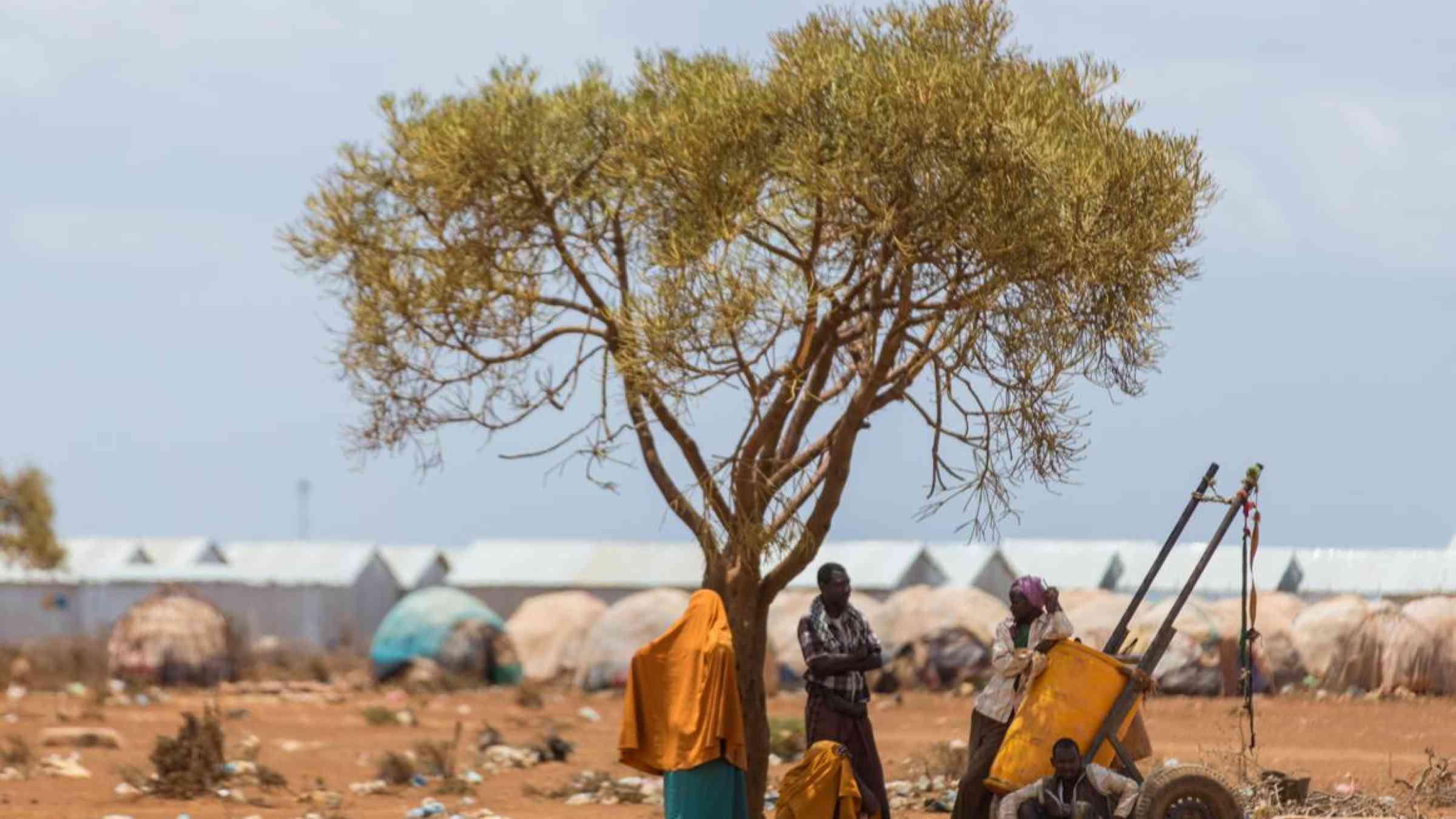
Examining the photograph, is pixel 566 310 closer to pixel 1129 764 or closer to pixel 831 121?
pixel 831 121

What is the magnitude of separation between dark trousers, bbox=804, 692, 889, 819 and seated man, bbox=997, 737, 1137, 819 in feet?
3.57

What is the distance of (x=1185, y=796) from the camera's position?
33.2 ft

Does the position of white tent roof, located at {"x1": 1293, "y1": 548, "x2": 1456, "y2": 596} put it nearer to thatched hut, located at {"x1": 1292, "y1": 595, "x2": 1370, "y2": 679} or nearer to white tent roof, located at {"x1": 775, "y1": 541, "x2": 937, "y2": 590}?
thatched hut, located at {"x1": 1292, "y1": 595, "x2": 1370, "y2": 679}

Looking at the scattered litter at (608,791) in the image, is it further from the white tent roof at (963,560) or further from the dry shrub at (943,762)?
the white tent roof at (963,560)

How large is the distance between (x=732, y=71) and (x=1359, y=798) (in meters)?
5.91

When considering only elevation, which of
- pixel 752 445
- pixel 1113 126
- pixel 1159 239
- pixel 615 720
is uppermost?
pixel 1113 126

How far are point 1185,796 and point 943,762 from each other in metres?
6.57

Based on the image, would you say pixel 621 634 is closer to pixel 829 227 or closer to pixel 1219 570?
pixel 1219 570

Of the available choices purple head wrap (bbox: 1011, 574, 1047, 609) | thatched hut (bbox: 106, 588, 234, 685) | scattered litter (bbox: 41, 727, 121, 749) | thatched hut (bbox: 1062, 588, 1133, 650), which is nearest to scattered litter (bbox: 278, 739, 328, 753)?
scattered litter (bbox: 41, 727, 121, 749)

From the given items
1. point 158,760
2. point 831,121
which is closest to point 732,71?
point 831,121

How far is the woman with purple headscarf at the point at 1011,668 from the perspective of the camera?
34.7ft

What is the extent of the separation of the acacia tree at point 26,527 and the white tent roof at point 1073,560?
2123 centimetres

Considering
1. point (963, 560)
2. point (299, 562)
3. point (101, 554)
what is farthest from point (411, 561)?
point (963, 560)

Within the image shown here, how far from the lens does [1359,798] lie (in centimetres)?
1259
